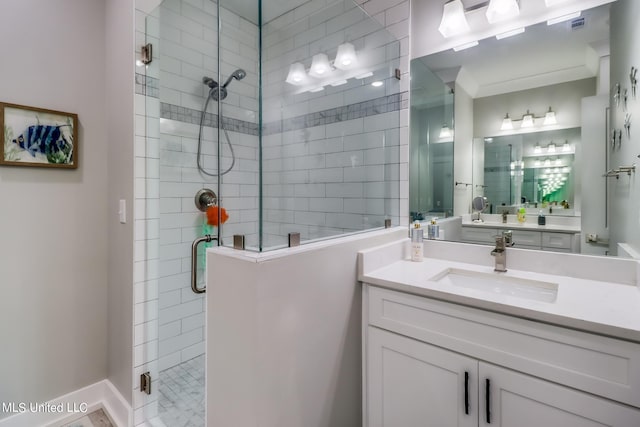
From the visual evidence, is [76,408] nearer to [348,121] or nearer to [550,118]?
[348,121]

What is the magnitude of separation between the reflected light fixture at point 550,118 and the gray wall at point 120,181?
207 cm

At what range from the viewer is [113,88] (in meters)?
1.89

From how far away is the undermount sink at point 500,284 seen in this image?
127 cm

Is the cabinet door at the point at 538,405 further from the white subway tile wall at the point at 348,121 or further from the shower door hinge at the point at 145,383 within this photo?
the shower door hinge at the point at 145,383

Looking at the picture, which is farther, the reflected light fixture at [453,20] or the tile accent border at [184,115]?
the tile accent border at [184,115]

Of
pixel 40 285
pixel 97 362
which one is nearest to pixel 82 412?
pixel 97 362

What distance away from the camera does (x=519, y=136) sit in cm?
148

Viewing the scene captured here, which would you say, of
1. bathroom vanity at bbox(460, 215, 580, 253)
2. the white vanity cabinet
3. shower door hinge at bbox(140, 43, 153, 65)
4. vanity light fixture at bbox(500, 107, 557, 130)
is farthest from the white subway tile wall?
shower door hinge at bbox(140, 43, 153, 65)

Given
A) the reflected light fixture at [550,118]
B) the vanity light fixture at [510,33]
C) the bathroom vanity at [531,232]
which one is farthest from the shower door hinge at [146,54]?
the reflected light fixture at [550,118]

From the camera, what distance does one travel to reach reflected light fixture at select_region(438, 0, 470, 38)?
1.58 metres

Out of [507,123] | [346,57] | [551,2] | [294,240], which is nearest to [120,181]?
[294,240]

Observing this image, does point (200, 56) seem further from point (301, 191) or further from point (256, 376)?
point (256, 376)

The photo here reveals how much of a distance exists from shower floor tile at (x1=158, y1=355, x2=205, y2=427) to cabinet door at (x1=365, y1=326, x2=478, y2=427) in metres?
1.12

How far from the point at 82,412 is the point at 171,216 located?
1275 mm
